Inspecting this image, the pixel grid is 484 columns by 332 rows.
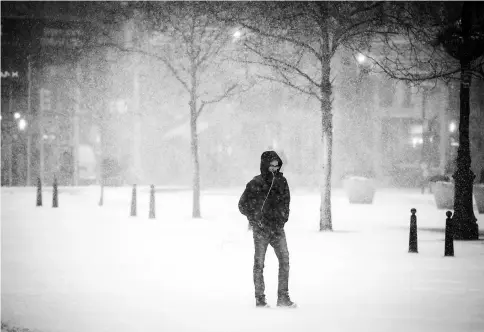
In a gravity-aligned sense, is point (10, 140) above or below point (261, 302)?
above

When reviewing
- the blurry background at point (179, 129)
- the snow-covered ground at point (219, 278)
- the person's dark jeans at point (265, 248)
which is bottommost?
the snow-covered ground at point (219, 278)

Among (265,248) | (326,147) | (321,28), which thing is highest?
(321,28)

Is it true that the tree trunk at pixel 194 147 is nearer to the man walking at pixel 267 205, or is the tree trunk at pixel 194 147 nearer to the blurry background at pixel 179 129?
the man walking at pixel 267 205

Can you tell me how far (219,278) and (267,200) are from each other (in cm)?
303

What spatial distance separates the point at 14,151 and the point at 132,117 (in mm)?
8298

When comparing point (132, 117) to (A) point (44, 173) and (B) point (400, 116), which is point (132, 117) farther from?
(B) point (400, 116)

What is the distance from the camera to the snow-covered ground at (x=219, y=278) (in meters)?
7.75

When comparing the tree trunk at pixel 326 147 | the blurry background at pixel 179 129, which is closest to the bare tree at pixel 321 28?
the tree trunk at pixel 326 147

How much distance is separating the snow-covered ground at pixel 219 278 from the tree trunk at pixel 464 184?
667 mm

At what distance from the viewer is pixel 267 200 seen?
8.10 meters

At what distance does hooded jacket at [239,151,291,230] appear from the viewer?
8086 millimetres

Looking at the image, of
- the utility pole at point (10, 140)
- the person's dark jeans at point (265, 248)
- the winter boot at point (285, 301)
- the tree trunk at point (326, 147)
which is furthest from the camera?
the utility pole at point (10, 140)

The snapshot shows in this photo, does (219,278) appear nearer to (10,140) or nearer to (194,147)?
(194,147)

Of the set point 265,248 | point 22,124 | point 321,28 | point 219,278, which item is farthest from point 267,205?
point 22,124
